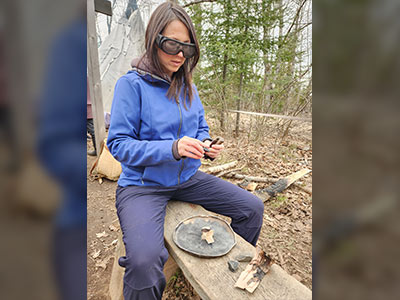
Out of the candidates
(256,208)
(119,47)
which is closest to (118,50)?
(119,47)

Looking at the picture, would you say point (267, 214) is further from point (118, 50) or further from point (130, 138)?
Result: point (118, 50)

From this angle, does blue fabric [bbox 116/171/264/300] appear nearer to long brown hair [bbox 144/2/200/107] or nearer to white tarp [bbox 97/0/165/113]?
long brown hair [bbox 144/2/200/107]

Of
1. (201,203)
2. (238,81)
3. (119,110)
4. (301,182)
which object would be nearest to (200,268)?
(201,203)

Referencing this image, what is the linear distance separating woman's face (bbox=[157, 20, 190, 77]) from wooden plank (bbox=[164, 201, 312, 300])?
1331mm

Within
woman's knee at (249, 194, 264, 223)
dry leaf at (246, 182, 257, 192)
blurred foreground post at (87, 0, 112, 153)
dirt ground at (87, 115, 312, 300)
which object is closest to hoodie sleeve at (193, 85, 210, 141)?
woman's knee at (249, 194, 264, 223)

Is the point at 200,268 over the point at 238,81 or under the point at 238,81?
under

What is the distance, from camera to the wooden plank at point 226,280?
1.24m

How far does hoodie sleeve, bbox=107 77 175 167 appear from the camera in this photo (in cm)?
170

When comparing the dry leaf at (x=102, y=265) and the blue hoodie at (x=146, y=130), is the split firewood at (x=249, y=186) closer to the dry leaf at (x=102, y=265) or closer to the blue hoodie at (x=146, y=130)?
the blue hoodie at (x=146, y=130)

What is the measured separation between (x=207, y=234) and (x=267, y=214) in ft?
6.19

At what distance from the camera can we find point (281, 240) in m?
Answer: 2.85

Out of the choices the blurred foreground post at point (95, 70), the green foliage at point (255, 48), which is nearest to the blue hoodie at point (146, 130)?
the blurred foreground post at point (95, 70)
